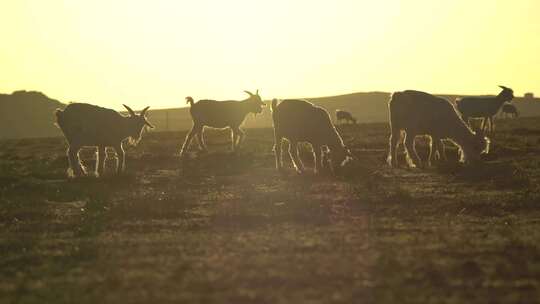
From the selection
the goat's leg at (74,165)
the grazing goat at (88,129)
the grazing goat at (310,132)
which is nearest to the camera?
the grazing goat at (310,132)

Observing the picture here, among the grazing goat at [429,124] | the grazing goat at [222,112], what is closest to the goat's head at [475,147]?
the grazing goat at [429,124]

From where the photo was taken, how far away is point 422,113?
80.1 ft

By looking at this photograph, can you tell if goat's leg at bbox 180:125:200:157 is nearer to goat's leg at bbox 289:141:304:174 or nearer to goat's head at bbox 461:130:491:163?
goat's leg at bbox 289:141:304:174

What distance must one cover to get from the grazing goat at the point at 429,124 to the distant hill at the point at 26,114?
367 feet

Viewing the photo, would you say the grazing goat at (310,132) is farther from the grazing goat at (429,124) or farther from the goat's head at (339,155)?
the grazing goat at (429,124)

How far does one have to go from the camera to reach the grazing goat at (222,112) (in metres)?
34.6

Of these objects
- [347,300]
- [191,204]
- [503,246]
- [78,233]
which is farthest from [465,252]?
[191,204]

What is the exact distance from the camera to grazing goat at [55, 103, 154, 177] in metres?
23.3

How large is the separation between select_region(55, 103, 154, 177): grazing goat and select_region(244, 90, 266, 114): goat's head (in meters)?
12.1

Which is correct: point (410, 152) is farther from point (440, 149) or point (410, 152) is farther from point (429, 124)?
point (440, 149)

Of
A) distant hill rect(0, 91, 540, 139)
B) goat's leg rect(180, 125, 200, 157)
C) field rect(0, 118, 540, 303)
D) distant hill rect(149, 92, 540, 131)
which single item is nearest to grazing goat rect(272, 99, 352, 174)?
field rect(0, 118, 540, 303)

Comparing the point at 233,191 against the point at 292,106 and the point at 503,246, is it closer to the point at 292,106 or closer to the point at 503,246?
the point at 292,106

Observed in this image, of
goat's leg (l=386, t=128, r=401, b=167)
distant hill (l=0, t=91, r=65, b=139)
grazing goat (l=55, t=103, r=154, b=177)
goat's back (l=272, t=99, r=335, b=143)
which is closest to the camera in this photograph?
goat's back (l=272, t=99, r=335, b=143)

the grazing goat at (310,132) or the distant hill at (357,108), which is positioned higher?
the distant hill at (357,108)
